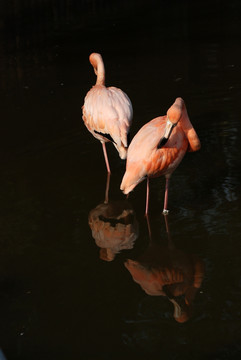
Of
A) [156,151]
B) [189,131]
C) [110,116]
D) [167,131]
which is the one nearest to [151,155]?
[156,151]

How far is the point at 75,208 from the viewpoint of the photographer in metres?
5.92

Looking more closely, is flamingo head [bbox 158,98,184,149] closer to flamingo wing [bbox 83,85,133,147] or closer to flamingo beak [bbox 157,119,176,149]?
flamingo beak [bbox 157,119,176,149]

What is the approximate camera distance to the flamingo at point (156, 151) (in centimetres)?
537

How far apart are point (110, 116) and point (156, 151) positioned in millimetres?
1060

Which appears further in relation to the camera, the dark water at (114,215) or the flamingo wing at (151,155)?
the flamingo wing at (151,155)

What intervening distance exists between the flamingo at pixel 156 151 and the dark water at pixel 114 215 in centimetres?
42

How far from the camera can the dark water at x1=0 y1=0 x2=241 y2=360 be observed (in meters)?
4.09

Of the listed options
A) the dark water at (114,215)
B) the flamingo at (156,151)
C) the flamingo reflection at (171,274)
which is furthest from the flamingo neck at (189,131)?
the flamingo reflection at (171,274)

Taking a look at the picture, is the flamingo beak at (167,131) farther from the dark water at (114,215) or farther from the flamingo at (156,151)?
the dark water at (114,215)

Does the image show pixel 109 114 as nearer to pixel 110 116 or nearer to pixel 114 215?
pixel 110 116

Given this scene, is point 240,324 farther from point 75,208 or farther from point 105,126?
point 105,126

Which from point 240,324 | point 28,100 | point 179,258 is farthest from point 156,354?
point 28,100

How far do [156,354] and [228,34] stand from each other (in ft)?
28.7

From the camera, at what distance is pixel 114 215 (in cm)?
579
